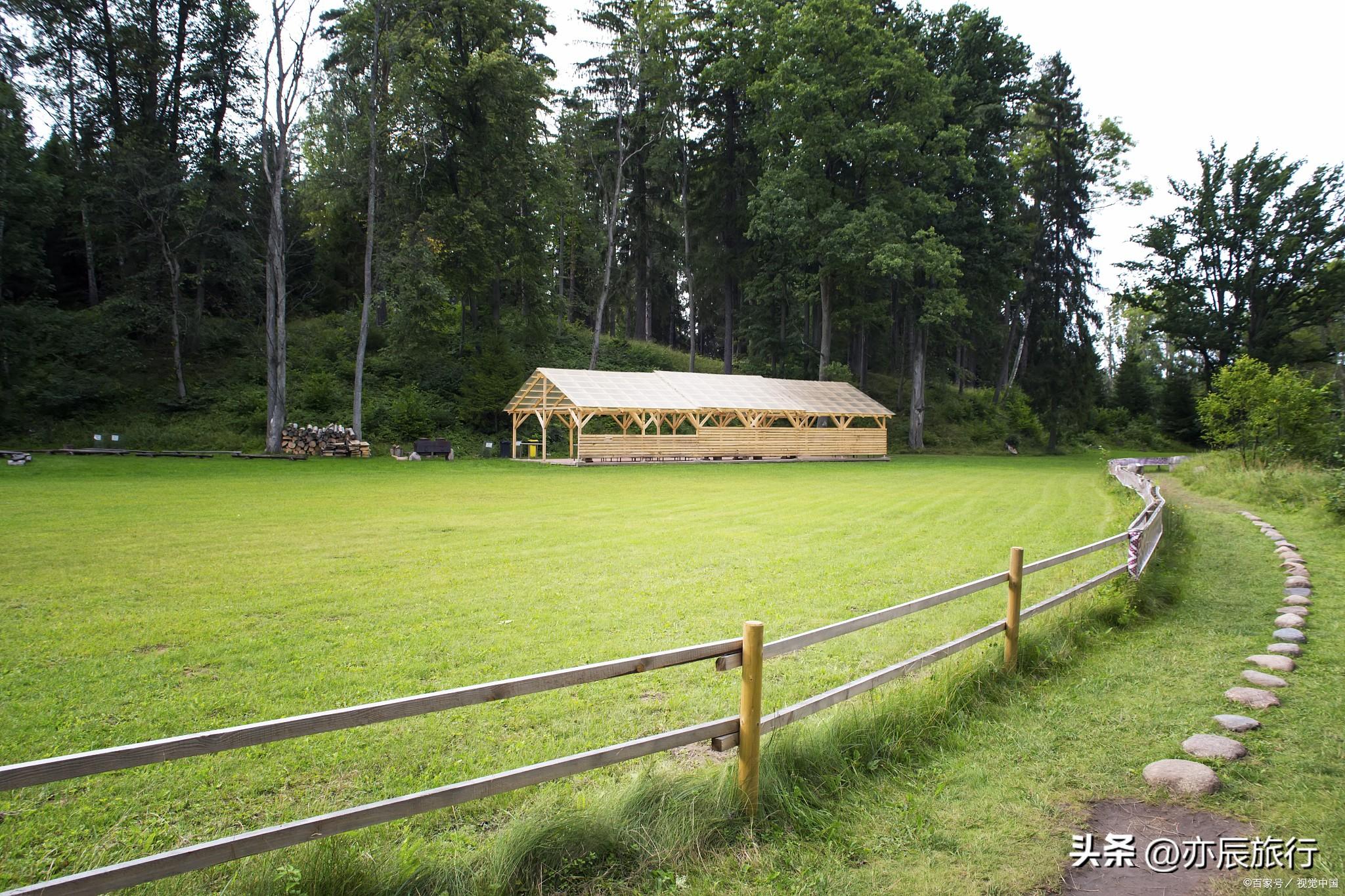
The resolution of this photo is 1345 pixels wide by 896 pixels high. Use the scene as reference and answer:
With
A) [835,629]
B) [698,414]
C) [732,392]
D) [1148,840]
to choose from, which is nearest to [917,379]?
[732,392]

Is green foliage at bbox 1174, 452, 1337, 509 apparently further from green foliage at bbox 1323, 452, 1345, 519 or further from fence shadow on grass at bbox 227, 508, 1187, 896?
fence shadow on grass at bbox 227, 508, 1187, 896

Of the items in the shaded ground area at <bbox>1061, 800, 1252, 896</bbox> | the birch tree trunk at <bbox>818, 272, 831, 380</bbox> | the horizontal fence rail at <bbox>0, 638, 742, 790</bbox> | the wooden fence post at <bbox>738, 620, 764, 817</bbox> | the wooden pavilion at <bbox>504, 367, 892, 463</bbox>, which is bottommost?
the shaded ground area at <bbox>1061, 800, 1252, 896</bbox>

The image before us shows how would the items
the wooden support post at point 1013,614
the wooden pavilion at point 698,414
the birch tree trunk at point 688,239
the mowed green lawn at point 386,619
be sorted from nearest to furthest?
the mowed green lawn at point 386,619
the wooden support post at point 1013,614
the wooden pavilion at point 698,414
the birch tree trunk at point 688,239

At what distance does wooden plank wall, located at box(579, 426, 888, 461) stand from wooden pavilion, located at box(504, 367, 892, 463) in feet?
0.10

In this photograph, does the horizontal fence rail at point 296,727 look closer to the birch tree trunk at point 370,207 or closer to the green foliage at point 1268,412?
the green foliage at point 1268,412

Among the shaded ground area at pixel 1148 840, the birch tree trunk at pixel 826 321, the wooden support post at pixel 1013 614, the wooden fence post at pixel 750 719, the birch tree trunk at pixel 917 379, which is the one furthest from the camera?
the birch tree trunk at pixel 917 379

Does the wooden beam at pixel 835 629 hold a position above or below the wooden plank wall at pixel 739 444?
below

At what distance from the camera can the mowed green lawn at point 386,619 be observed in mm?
3578

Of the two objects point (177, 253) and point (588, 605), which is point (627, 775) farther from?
point (177, 253)

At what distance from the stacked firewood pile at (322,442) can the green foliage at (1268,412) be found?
24.9 meters

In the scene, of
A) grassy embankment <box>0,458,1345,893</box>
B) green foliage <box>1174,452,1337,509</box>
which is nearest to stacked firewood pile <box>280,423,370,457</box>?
grassy embankment <box>0,458,1345,893</box>

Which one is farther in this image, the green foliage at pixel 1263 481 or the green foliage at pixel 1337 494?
the green foliage at pixel 1263 481

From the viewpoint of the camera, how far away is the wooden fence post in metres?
3.14

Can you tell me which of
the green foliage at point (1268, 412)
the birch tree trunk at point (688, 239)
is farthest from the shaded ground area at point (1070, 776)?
the birch tree trunk at point (688, 239)
